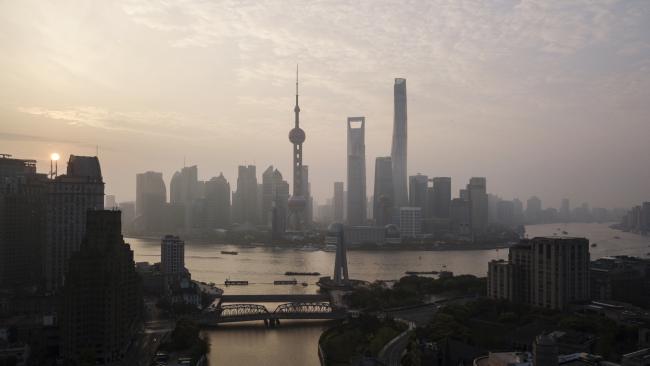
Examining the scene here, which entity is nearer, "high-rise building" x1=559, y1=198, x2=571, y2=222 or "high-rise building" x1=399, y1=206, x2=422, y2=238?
"high-rise building" x1=399, y1=206, x2=422, y2=238

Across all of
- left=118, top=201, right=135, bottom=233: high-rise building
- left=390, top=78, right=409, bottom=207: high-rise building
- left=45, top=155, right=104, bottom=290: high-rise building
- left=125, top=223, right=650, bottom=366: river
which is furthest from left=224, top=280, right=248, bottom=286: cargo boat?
left=118, top=201, right=135, bottom=233: high-rise building

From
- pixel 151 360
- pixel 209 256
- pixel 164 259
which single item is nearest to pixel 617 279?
pixel 151 360

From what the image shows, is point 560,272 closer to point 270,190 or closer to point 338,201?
point 270,190

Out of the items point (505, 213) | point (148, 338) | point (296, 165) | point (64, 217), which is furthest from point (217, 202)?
point (148, 338)

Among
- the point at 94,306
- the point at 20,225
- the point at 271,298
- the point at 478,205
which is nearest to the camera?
the point at 94,306

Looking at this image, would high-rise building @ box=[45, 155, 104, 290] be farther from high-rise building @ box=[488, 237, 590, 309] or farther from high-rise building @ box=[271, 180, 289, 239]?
high-rise building @ box=[271, 180, 289, 239]

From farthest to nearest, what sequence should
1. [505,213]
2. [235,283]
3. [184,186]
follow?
[505,213] < [184,186] < [235,283]

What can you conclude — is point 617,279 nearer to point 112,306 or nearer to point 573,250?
point 573,250
